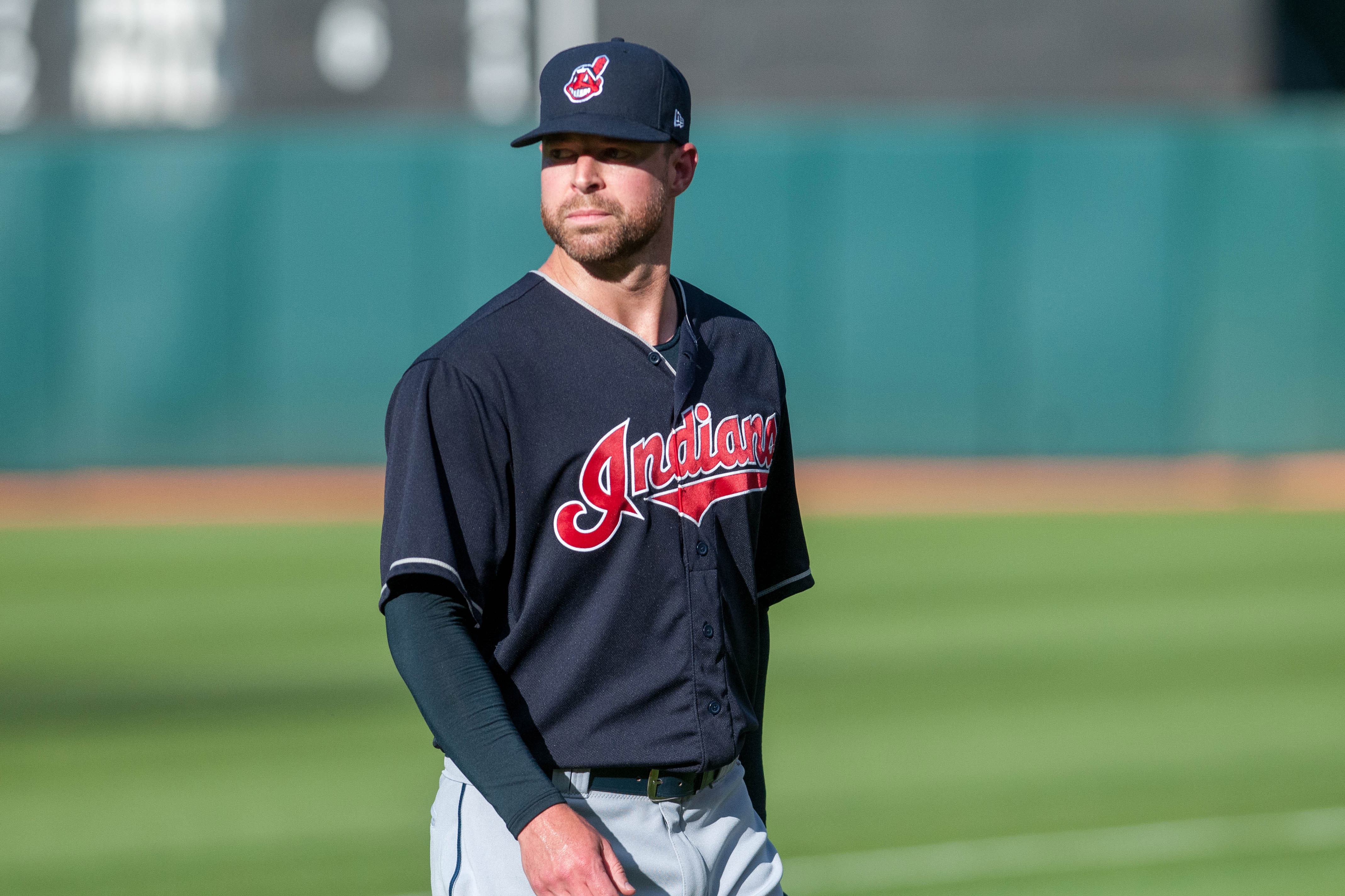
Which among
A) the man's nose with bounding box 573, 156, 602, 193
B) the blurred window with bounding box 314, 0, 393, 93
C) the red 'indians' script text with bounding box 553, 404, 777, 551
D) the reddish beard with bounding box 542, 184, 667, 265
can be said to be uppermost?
the blurred window with bounding box 314, 0, 393, 93

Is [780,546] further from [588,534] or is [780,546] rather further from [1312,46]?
[1312,46]

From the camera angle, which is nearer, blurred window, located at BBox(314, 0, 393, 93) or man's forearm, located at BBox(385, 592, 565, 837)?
man's forearm, located at BBox(385, 592, 565, 837)

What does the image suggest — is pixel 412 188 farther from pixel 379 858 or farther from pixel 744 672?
pixel 744 672

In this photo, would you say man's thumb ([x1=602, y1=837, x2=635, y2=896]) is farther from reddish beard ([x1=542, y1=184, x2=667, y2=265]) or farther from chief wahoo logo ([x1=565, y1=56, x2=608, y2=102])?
chief wahoo logo ([x1=565, y1=56, x2=608, y2=102])

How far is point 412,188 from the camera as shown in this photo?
14.6 m

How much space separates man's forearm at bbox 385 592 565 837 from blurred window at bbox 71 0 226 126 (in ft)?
43.3

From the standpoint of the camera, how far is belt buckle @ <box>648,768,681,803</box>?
2.47 meters

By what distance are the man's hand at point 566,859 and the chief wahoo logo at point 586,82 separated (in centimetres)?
105

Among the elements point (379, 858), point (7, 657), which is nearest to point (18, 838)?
point (379, 858)

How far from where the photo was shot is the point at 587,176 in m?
2.45

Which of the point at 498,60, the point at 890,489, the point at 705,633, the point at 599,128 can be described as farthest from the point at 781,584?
the point at 498,60

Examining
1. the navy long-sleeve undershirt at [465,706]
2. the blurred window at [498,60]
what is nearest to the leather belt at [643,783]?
the navy long-sleeve undershirt at [465,706]

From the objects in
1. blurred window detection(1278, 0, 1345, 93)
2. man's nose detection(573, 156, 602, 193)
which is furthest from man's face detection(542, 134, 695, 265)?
blurred window detection(1278, 0, 1345, 93)

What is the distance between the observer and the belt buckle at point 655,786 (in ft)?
8.11
